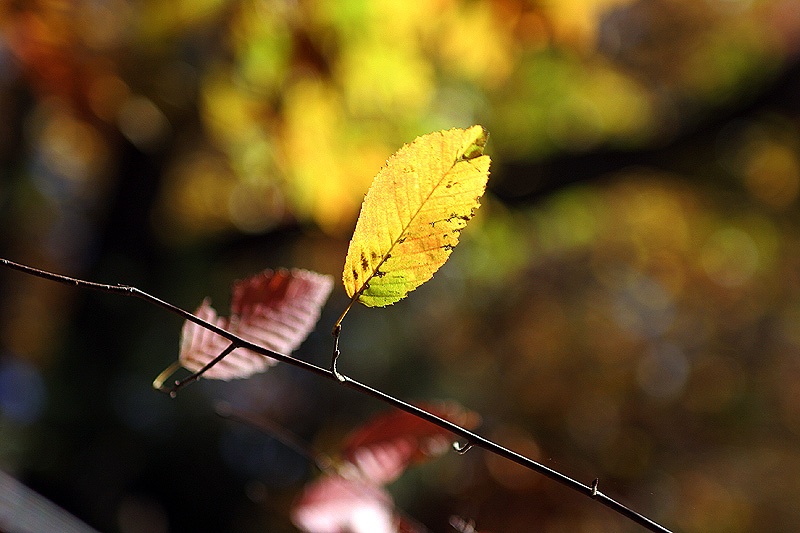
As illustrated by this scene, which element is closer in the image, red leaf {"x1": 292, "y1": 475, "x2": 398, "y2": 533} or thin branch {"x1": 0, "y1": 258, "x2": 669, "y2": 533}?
thin branch {"x1": 0, "y1": 258, "x2": 669, "y2": 533}

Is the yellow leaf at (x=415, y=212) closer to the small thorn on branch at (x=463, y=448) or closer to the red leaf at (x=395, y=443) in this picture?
the small thorn on branch at (x=463, y=448)

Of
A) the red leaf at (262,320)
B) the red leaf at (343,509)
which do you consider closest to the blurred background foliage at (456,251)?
the red leaf at (343,509)

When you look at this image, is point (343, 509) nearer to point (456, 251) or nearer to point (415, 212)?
point (415, 212)

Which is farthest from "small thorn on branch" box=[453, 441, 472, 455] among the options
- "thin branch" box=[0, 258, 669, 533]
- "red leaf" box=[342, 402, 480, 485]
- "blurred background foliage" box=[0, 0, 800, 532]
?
"blurred background foliage" box=[0, 0, 800, 532]

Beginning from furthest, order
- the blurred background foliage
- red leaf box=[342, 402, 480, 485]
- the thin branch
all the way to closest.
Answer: the blurred background foliage, red leaf box=[342, 402, 480, 485], the thin branch

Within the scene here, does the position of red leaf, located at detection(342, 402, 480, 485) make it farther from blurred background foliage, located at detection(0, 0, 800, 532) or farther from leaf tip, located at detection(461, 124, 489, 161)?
blurred background foliage, located at detection(0, 0, 800, 532)

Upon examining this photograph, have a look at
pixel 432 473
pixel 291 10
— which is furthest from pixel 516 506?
pixel 291 10
